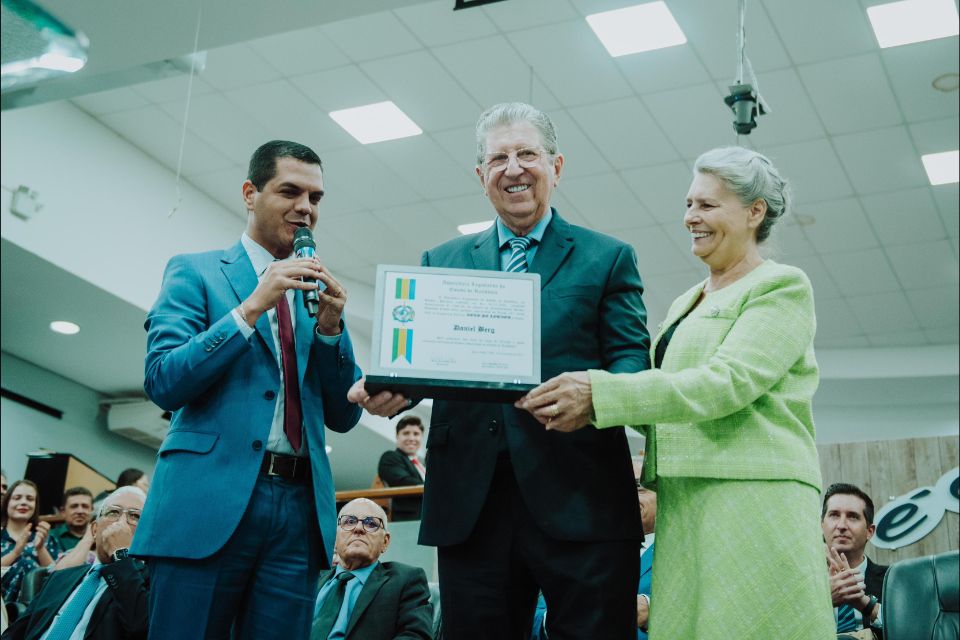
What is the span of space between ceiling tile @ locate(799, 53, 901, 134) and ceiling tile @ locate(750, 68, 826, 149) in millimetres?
62

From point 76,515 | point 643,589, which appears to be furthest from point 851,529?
point 76,515

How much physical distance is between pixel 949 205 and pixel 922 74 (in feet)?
6.12

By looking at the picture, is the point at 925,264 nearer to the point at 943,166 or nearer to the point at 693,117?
the point at 943,166

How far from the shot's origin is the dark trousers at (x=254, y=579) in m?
2.01

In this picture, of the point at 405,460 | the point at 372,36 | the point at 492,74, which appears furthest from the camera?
the point at 405,460

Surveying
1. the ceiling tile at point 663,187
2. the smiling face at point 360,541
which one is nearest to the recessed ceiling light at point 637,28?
the ceiling tile at point 663,187

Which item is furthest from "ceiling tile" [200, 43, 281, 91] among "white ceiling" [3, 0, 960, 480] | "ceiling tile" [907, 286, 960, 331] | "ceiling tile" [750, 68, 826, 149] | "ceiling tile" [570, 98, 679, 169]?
"ceiling tile" [907, 286, 960, 331]

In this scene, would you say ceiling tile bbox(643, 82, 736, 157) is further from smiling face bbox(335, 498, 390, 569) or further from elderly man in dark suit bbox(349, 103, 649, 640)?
elderly man in dark suit bbox(349, 103, 649, 640)

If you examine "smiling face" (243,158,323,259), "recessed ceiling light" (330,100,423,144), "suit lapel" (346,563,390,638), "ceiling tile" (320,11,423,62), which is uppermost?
"ceiling tile" (320,11,423,62)

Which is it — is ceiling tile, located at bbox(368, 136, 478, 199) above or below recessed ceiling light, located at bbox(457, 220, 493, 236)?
above

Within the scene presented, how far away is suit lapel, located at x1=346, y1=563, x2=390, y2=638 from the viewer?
414cm

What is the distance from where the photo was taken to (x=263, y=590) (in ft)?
6.82

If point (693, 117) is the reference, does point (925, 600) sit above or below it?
below

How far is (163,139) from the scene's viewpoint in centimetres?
800
